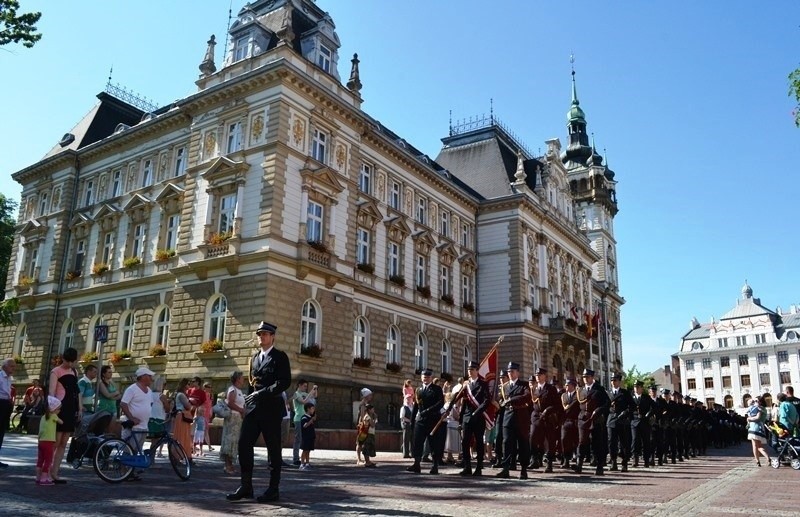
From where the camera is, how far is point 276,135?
2641 centimetres

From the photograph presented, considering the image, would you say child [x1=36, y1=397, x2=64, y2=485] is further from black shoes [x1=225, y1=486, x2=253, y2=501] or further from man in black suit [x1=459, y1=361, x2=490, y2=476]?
man in black suit [x1=459, y1=361, x2=490, y2=476]

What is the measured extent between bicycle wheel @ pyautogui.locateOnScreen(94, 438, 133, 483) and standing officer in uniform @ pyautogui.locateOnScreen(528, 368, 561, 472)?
865 cm

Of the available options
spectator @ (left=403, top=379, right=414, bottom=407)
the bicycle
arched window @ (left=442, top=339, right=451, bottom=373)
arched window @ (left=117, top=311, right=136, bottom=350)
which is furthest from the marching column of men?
arched window @ (left=117, top=311, right=136, bottom=350)

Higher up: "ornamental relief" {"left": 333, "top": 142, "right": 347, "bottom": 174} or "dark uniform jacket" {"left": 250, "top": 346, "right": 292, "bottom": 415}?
"ornamental relief" {"left": 333, "top": 142, "right": 347, "bottom": 174}

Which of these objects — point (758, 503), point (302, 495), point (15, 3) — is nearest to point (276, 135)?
point (15, 3)

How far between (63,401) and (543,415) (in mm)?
9812

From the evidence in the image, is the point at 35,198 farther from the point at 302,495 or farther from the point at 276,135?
the point at 302,495

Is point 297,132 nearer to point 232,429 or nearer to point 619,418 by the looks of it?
point 232,429

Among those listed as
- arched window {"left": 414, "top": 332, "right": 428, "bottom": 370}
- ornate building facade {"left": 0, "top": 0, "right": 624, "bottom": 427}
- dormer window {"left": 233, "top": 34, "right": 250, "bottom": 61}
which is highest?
dormer window {"left": 233, "top": 34, "right": 250, "bottom": 61}

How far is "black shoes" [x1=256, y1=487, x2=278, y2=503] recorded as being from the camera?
8250 mm

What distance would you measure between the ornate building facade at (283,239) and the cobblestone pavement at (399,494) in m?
12.8

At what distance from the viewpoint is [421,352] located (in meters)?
35.8

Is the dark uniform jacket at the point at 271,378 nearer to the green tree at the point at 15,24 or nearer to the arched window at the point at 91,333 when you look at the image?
the green tree at the point at 15,24

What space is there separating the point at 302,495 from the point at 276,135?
1942 centimetres
